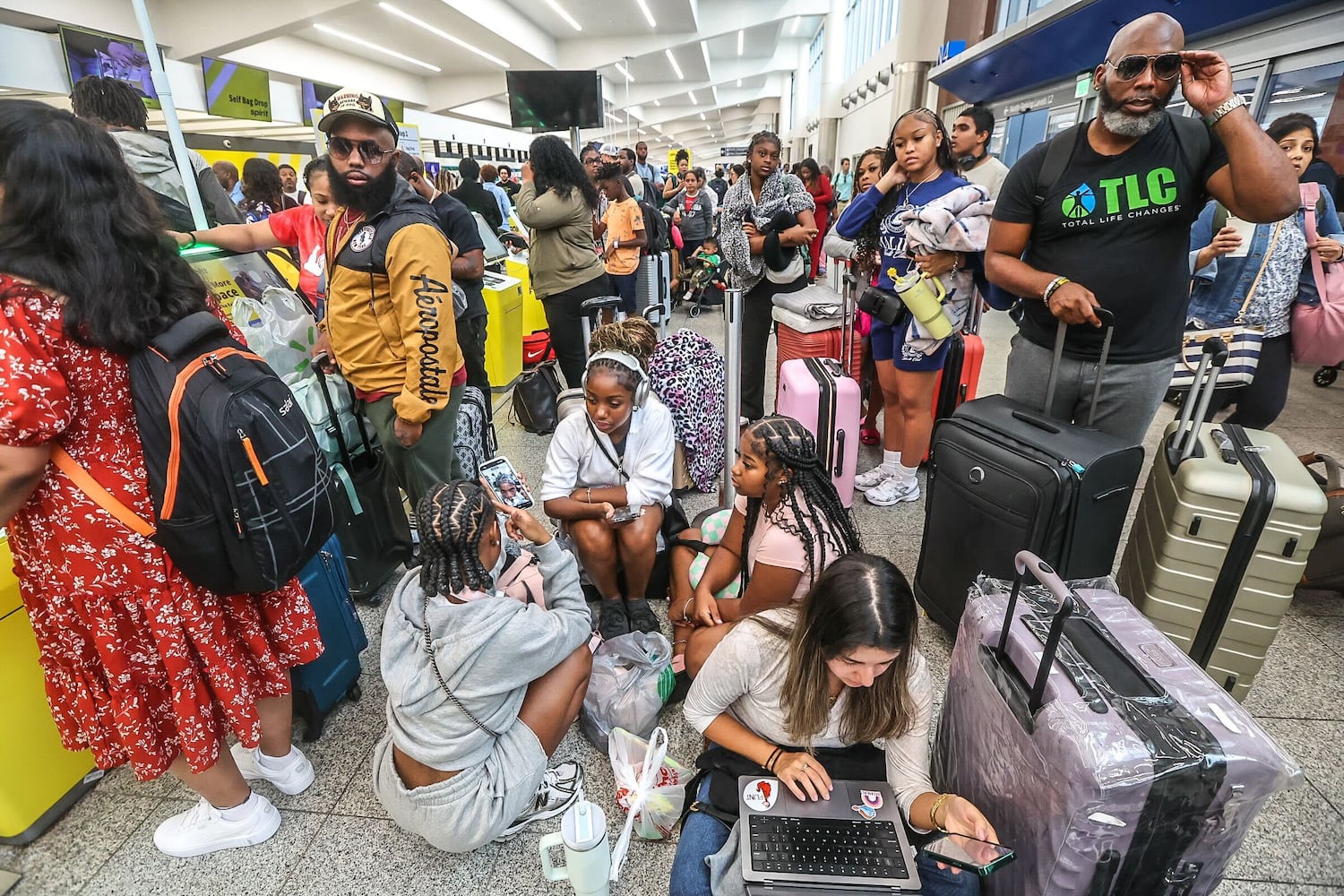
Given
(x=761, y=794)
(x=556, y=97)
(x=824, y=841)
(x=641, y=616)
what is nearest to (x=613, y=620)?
(x=641, y=616)

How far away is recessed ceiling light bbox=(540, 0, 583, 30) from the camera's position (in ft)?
43.0

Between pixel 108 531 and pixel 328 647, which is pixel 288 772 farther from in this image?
→ pixel 108 531

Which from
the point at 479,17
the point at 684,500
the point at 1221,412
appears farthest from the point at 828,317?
the point at 479,17

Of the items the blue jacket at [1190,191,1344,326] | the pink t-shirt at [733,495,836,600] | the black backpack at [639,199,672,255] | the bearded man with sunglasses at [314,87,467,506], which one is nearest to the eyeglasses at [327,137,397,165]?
the bearded man with sunglasses at [314,87,467,506]

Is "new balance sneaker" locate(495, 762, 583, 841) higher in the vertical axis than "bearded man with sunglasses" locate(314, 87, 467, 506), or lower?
lower

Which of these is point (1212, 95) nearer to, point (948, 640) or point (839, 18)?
point (948, 640)

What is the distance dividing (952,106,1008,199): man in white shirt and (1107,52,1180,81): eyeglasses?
2.11 meters

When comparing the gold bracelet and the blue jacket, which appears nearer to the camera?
the gold bracelet

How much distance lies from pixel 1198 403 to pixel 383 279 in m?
2.55

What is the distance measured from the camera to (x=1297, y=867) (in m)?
1.44

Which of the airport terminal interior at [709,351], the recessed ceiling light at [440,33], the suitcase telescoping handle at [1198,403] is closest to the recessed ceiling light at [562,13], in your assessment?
the recessed ceiling light at [440,33]

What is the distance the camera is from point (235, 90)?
32.0 ft

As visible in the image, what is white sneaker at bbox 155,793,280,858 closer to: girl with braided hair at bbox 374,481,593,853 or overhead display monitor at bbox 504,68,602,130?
girl with braided hair at bbox 374,481,593,853

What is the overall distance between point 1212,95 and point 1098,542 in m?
1.19
